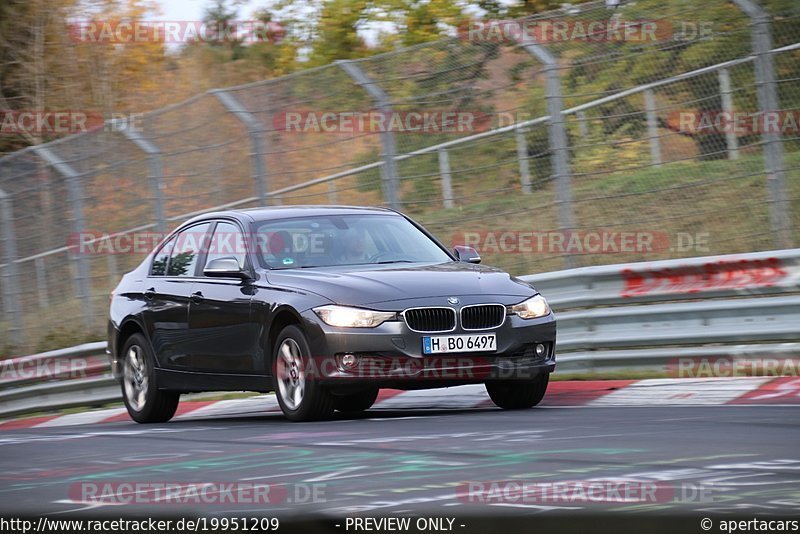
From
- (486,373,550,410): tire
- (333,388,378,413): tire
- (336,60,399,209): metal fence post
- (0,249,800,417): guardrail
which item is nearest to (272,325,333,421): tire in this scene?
(333,388,378,413): tire

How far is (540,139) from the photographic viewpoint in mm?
12961

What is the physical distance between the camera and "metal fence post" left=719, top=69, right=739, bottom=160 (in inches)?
449

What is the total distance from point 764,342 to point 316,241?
3.39 meters

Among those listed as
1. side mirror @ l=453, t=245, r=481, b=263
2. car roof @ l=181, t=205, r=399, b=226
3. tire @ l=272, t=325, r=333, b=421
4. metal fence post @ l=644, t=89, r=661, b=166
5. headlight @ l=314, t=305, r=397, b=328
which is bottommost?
tire @ l=272, t=325, r=333, b=421

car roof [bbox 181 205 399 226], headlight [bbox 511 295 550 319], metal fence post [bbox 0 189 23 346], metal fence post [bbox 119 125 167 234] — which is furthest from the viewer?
metal fence post [bbox 0 189 23 346]

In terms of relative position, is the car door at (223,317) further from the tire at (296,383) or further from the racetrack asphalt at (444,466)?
the racetrack asphalt at (444,466)

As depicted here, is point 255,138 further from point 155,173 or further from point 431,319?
point 431,319

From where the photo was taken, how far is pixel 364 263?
34.5 feet

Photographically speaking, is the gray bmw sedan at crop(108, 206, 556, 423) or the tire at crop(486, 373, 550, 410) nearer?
the gray bmw sedan at crop(108, 206, 556, 423)

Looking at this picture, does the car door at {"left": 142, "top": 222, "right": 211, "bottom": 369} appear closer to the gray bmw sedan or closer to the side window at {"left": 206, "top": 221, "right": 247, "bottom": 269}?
the gray bmw sedan

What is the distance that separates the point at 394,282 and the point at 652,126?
10.3ft

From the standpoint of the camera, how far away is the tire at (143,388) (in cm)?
1171

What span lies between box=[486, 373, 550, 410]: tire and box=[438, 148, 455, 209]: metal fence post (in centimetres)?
331

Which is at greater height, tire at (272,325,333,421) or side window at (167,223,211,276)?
side window at (167,223,211,276)
